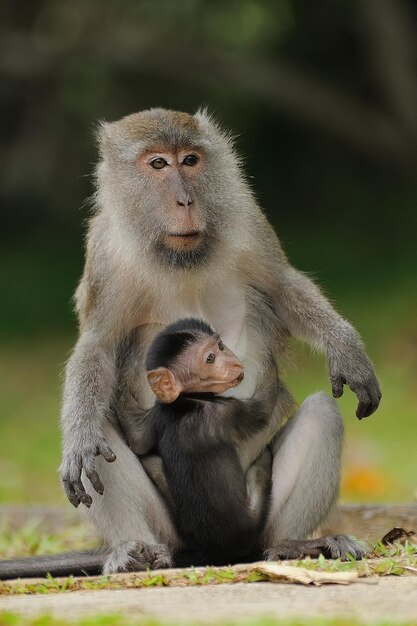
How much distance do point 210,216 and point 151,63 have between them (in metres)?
11.2

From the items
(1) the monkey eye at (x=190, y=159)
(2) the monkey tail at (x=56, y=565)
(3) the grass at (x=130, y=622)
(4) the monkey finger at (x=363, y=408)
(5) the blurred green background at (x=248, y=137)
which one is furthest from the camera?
(5) the blurred green background at (x=248, y=137)

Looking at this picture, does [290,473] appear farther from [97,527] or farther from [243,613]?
[243,613]

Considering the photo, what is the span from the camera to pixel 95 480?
5.69 meters

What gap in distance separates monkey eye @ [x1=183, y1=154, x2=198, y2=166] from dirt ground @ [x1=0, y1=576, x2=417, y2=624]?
1.95m

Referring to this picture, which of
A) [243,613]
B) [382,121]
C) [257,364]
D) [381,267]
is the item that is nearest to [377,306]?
[381,267]

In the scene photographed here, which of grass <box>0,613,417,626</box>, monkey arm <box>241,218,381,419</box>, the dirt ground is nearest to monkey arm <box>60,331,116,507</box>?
the dirt ground

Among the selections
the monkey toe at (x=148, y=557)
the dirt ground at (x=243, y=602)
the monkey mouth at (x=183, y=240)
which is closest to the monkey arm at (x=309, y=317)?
the monkey mouth at (x=183, y=240)

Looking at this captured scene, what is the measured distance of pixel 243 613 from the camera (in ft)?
14.5

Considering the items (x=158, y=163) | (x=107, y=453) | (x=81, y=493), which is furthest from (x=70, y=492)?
(x=158, y=163)

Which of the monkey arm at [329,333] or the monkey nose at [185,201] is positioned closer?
the monkey nose at [185,201]

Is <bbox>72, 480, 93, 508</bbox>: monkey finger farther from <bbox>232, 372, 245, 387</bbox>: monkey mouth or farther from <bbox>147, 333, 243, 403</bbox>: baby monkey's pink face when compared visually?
<bbox>232, 372, 245, 387</bbox>: monkey mouth

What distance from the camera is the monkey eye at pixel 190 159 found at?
19.4 feet

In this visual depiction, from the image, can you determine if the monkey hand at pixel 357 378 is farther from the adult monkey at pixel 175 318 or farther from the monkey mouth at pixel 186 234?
the monkey mouth at pixel 186 234

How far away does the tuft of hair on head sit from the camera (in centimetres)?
575
